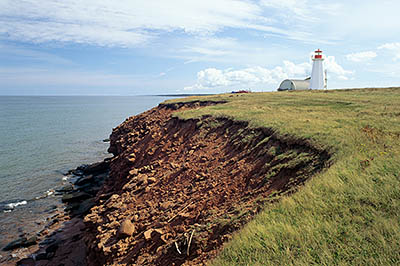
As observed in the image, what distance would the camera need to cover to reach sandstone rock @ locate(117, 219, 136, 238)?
9406 mm

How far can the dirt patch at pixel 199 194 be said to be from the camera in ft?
22.4

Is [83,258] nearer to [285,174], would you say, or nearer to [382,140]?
[285,174]

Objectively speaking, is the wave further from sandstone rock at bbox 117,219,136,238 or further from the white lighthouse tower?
the white lighthouse tower

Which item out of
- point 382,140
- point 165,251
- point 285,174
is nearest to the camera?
point 165,251

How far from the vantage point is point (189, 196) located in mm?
10023

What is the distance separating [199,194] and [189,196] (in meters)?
0.51

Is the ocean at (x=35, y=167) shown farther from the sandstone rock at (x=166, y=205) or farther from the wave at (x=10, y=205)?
the sandstone rock at (x=166, y=205)

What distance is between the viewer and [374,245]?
473 cm

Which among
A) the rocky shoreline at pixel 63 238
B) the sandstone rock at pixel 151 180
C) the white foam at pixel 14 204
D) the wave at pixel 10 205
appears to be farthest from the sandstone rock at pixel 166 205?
the white foam at pixel 14 204

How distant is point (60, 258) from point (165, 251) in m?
9.43

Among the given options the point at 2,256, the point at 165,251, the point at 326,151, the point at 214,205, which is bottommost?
the point at 2,256

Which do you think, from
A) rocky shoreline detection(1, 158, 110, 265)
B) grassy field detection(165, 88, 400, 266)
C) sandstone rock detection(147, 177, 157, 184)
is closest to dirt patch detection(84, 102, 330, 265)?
sandstone rock detection(147, 177, 157, 184)

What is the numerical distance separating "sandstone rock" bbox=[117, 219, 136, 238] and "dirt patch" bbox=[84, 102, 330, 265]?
4 centimetres

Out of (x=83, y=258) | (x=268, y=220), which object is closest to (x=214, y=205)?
(x=268, y=220)
